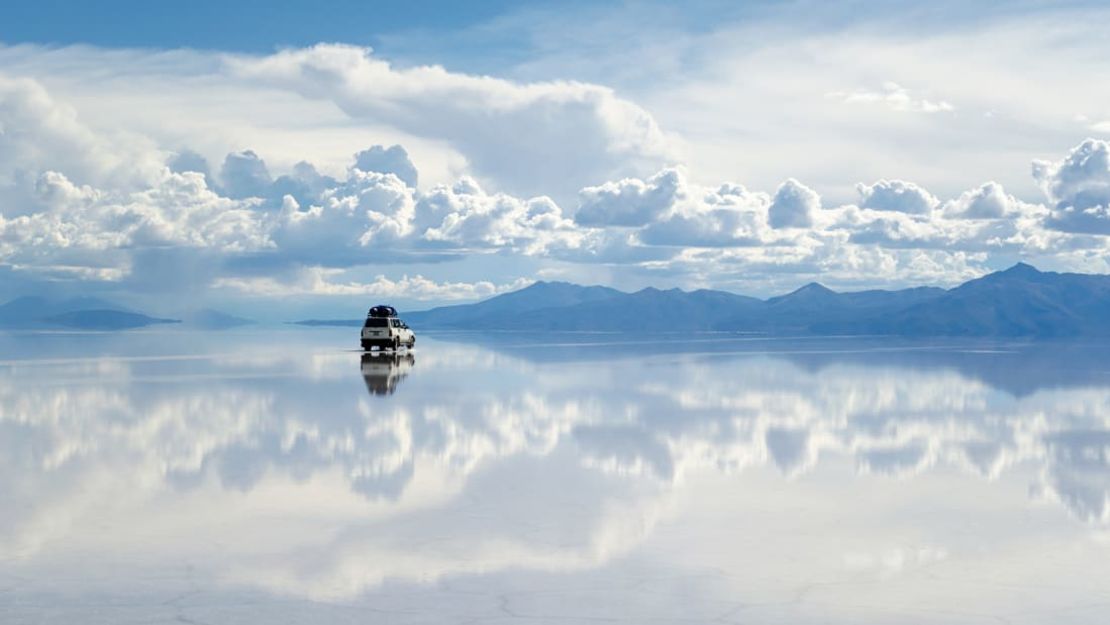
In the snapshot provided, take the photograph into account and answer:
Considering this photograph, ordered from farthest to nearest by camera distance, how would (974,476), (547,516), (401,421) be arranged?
1. (401,421)
2. (974,476)
3. (547,516)

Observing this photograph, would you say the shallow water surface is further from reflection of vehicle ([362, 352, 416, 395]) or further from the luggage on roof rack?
Result: the luggage on roof rack

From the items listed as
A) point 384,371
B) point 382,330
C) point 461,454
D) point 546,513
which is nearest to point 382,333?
point 382,330

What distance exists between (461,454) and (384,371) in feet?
116

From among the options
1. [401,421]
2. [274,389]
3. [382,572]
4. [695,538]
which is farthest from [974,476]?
[274,389]

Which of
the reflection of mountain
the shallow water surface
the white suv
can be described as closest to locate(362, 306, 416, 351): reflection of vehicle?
the white suv

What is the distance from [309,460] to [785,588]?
13049 mm

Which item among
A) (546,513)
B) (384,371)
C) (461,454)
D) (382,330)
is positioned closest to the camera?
(546,513)

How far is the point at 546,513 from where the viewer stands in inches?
698

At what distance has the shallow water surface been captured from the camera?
12438 mm

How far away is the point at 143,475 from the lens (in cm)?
2097

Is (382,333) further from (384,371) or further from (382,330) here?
(384,371)

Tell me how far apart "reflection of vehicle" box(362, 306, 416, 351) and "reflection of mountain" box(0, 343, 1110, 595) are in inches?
1242

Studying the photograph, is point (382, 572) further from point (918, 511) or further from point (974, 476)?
point (974, 476)

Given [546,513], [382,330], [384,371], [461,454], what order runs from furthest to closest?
1. [382,330]
2. [384,371]
3. [461,454]
4. [546,513]
